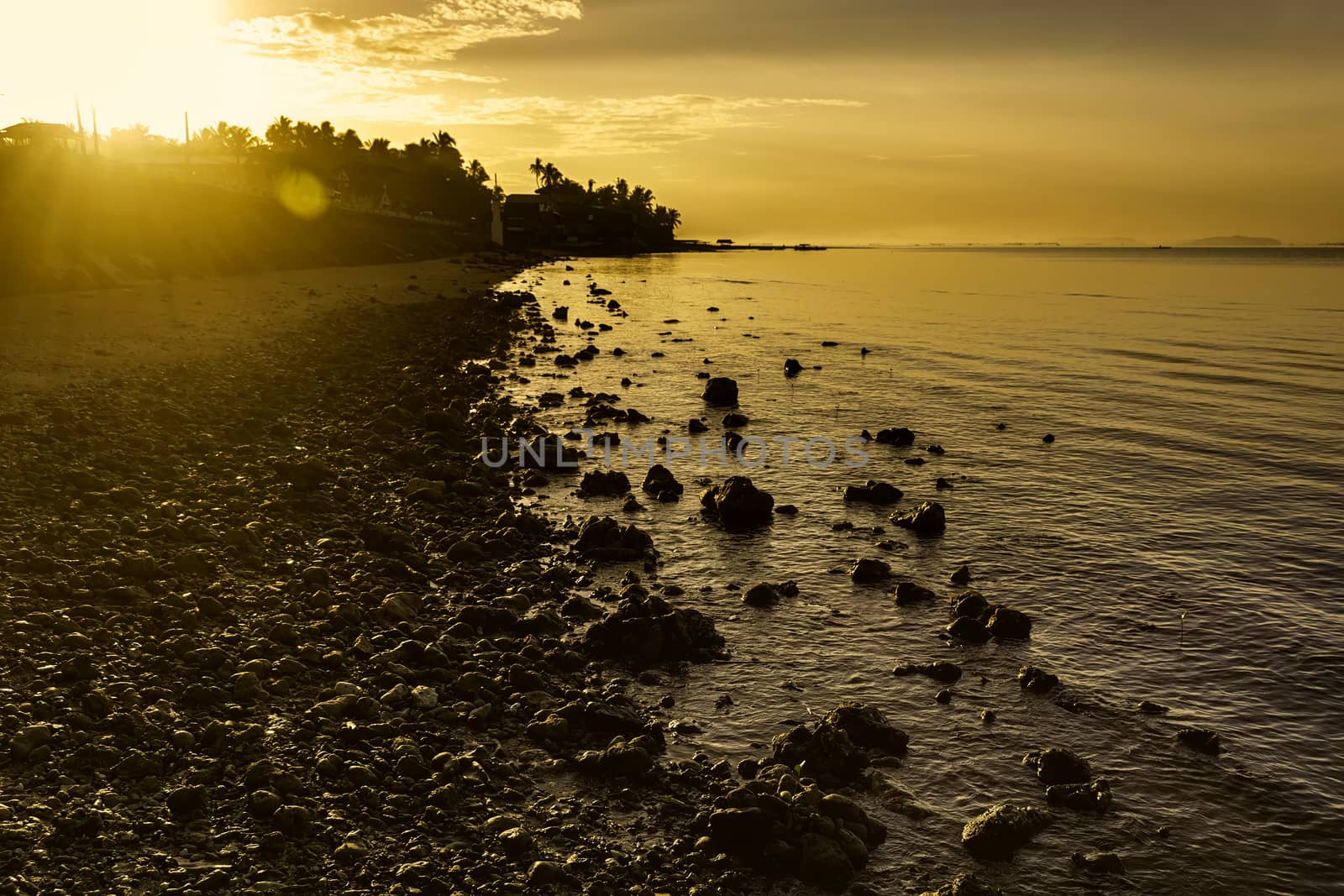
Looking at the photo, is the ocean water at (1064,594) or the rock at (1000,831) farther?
the ocean water at (1064,594)

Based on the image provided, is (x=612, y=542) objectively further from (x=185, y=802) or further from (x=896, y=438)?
(x=896, y=438)

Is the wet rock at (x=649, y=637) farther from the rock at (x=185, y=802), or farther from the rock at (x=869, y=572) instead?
the rock at (x=185, y=802)

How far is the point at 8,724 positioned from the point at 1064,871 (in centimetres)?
1137

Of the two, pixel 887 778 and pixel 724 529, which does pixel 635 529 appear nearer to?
pixel 724 529

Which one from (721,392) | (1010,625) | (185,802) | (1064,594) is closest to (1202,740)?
(1010,625)

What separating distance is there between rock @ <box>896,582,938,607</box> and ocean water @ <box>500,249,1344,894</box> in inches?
8.3

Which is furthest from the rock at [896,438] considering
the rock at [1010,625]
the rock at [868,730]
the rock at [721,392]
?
the rock at [868,730]

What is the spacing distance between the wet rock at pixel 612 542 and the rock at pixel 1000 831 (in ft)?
29.3

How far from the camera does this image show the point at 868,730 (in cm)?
1073

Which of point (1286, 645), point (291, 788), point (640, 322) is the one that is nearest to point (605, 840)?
point (291, 788)

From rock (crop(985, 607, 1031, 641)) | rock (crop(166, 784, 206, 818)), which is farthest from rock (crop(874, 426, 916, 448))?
rock (crop(166, 784, 206, 818))

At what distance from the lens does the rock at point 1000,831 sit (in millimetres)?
8914

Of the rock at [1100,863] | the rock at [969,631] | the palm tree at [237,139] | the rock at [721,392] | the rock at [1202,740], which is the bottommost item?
the rock at [1100,863]

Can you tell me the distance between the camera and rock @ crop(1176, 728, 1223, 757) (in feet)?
35.8
